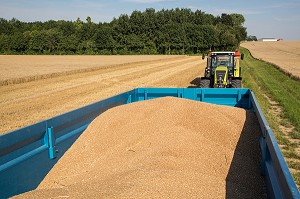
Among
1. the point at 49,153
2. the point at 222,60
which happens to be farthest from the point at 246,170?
the point at 222,60

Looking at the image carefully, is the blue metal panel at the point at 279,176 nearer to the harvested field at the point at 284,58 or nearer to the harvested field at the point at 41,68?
the harvested field at the point at 41,68

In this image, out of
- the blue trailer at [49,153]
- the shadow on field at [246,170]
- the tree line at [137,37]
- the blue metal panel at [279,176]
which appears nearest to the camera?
the blue metal panel at [279,176]

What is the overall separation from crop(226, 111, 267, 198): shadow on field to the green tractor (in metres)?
6.26

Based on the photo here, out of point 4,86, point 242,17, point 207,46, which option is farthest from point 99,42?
point 242,17

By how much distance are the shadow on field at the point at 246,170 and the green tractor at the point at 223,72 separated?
20.5ft

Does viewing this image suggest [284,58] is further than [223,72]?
Yes

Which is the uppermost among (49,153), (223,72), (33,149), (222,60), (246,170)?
(222,60)

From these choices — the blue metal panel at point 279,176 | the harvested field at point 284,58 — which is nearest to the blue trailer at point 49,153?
the blue metal panel at point 279,176

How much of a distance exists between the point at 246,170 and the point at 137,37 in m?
63.1

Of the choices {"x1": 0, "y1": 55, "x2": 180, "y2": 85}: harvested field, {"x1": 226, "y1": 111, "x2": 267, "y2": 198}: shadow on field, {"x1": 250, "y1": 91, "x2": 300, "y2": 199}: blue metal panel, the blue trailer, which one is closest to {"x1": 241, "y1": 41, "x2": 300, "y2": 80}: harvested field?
{"x1": 0, "y1": 55, "x2": 180, "y2": 85}: harvested field

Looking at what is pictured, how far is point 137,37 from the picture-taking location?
65438 mm

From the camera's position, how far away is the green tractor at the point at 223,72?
36.8 ft

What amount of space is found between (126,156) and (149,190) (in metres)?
1.07

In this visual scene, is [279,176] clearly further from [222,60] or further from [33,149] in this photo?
[222,60]
